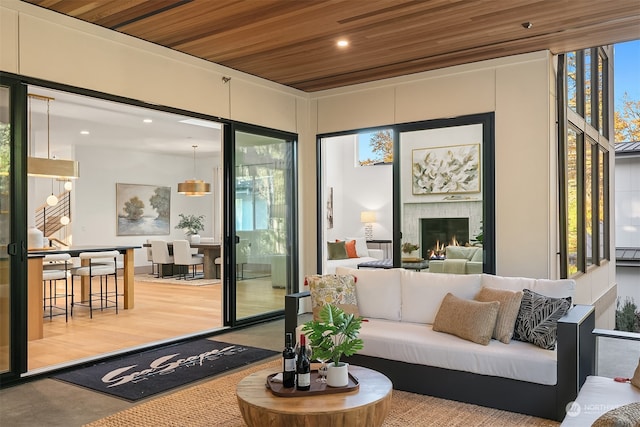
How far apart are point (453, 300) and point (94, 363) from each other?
309cm

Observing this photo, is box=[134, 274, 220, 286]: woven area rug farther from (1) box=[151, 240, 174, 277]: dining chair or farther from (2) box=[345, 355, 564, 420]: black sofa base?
(2) box=[345, 355, 564, 420]: black sofa base

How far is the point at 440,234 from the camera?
618 centimetres

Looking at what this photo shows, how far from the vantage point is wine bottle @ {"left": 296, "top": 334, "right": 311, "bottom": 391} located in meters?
2.74

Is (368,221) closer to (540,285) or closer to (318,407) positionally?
(540,285)

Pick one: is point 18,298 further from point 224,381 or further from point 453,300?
point 453,300

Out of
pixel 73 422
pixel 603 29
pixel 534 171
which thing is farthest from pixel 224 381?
pixel 603 29

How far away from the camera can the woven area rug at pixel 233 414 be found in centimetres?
315

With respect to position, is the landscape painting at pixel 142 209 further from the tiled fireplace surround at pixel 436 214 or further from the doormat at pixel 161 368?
the tiled fireplace surround at pixel 436 214

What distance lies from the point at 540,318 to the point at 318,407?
69.5 inches

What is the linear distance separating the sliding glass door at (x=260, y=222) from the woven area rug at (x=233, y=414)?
2449 millimetres

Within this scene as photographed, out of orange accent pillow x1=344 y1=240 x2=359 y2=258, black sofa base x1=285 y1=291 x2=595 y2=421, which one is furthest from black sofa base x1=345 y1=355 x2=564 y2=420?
orange accent pillow x1=344 y1=240 x2=359 y2=258

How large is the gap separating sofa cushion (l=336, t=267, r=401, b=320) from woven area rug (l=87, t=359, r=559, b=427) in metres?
0.81

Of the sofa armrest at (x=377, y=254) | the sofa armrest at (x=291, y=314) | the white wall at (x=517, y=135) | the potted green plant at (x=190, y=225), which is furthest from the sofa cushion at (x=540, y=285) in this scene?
the potted green plant at (x=190, y=225)

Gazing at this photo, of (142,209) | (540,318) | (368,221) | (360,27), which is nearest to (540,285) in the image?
(540,318)
